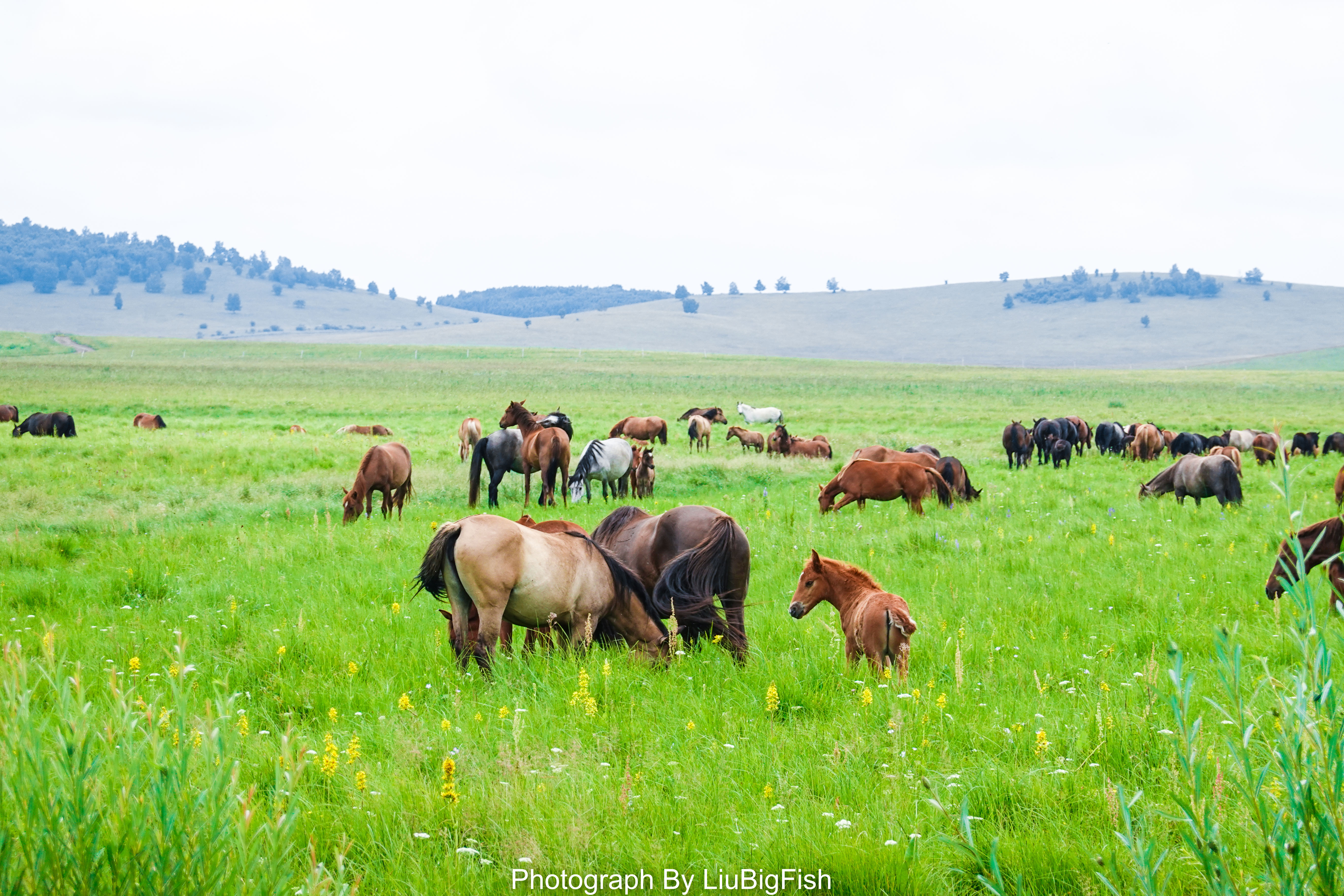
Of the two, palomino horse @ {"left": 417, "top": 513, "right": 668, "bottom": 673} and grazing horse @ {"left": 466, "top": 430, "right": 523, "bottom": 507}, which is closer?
palomino horse @ {"left": 417, "top": 513, "right": 668, "bottom": 673}

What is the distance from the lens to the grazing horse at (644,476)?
59.4 ft

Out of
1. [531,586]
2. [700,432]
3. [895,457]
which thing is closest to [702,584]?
[531,586]

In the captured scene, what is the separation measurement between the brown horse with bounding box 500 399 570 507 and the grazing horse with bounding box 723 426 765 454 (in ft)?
41.7

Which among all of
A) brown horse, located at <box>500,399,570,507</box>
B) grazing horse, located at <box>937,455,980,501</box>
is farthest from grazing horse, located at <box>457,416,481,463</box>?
grazing horse, located at <box>937,455,980,501</box>

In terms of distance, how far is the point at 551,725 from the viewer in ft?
15.9

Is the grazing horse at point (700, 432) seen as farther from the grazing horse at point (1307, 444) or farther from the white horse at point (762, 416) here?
the grazing horse at point (1307, 444)

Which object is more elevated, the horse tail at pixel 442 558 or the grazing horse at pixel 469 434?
the horse tail at pixel 442 558

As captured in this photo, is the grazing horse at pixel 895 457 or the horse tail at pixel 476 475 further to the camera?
the horse tail at pixel 476 475

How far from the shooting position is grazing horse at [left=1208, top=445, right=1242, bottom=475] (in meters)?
15.5

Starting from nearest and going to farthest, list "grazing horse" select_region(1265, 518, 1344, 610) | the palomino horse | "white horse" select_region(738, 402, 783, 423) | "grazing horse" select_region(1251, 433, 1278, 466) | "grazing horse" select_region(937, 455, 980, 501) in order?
the palomino horse, "grazing horse" select_region(1265, 518, 1344, 610), "grazing horse" select_region(937, 455, 980, 501), "grazing horse" select_region(1251, 433, 1278, 466), "white horse" select_region(738, 402, 783, 423)

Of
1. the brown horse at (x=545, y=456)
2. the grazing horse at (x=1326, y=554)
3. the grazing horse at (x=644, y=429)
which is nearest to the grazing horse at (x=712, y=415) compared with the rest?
the grazing horse at (x=644, y=429)

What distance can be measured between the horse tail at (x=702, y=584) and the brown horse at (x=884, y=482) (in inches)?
319

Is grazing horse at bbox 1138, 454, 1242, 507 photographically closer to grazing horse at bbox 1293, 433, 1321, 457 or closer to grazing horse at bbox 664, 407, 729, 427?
grazing horse at bbox 1293, 433, 1321, 457

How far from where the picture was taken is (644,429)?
3144cm
